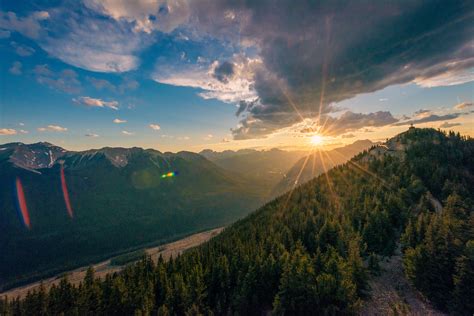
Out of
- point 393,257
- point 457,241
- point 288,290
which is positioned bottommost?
point 393,257

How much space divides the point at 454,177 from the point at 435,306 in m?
85.2

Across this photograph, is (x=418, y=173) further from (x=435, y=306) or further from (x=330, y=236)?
(x=435, y=306)

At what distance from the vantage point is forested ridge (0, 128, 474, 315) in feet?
148

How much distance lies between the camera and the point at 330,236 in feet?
253

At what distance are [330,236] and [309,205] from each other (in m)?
39.7

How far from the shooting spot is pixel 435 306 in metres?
44.5

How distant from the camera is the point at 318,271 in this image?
56.5 metres

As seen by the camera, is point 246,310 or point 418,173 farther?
point 418,173

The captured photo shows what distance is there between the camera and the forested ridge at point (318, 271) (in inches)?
1778

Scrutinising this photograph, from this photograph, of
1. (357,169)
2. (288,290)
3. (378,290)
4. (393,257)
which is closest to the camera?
(288,290)

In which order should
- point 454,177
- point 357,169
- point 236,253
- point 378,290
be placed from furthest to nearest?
point 357,169 < point 454,177 < point 236,253 < point 378,290

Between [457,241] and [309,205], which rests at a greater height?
[457,241]

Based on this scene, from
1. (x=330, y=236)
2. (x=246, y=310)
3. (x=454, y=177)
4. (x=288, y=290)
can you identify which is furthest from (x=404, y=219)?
(x=246, y=310)

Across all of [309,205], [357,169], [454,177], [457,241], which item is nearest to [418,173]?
[454,177]
